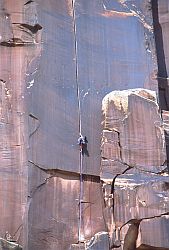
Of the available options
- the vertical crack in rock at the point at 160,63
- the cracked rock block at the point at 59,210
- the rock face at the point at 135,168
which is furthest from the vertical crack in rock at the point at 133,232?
the vertical crack in rock at the point at 160,63

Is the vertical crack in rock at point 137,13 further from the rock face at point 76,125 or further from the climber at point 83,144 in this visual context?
the climber at point 83,144

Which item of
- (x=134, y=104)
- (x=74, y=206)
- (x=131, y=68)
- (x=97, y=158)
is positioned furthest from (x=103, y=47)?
(x=74, y=206)

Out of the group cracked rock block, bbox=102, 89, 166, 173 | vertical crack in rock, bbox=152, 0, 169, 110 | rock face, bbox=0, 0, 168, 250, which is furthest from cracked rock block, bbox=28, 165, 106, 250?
vertical crack in rock, bbox=152, 0, 169, 110

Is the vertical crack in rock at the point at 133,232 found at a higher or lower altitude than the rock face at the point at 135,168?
lower

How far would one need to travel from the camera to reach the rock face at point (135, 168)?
5.07 m

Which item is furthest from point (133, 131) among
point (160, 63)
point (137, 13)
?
point (137, 13)

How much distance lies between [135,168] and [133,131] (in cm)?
34

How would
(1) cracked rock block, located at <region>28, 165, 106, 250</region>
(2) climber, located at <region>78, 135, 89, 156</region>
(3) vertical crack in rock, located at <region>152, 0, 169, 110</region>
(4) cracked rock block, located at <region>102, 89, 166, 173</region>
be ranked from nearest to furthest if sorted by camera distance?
(1) cracked rock block, located at <region>28, 165, 106, 250</region> < (4) cracked rock block, located at <region>102, 89, 166, 173</region> < (2) climber, located at <region>78, 135, 89, 156</region> < (3) vertical crack in rock, located at <region>152, 0, 169, 110</region>

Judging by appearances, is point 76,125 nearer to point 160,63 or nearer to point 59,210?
point 59,210

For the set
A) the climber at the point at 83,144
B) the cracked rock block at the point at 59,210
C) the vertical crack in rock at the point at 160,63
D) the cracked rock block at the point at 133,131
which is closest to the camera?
the cracked rock block at the point at 59,210

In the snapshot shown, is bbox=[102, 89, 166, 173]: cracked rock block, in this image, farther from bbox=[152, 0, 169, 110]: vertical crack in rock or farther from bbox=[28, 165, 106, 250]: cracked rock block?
bbox=[152, 0, 169, 110]: vertical crack in rock

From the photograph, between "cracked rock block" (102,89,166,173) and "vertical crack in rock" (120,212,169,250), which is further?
"cracked rock block" (102,89,166,173)

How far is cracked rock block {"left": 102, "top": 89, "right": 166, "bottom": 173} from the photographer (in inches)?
210

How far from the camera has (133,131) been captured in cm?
543
